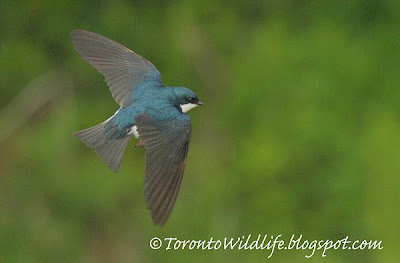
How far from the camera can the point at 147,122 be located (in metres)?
1.27

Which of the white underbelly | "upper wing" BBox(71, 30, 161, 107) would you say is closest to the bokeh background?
"upper wing" BBox(71, 30, 161, 107)

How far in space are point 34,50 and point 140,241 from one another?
3.42ft

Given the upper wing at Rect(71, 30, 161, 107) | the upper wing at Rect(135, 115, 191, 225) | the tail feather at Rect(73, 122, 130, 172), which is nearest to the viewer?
the upper wing at Rect(135, 115, 191, 225)

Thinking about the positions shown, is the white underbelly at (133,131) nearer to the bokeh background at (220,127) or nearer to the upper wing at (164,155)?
the upper wing at (164,155)

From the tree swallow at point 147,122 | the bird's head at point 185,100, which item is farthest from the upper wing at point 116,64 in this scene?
the bird's head at point 185,100

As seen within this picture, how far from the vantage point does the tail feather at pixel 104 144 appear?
1.28 metres

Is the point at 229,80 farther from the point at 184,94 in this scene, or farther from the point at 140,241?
the point at 184,94

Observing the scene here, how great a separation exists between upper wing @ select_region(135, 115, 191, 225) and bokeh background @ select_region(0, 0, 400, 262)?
5.59 feet

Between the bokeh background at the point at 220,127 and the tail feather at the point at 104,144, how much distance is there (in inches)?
64.2

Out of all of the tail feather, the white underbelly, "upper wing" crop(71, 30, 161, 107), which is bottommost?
the tail feather

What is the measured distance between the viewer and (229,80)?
3.71 m

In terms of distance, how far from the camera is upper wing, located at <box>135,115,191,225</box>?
114 centimetres

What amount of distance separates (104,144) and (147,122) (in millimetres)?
100

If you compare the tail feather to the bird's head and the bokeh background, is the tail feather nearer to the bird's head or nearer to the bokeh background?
the bird's head
